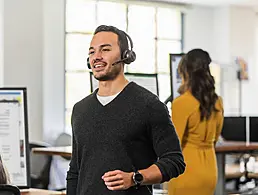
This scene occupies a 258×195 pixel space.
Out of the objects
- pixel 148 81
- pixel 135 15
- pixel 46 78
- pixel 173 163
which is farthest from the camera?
pixel 135 15

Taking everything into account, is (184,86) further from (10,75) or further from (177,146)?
(10,75)

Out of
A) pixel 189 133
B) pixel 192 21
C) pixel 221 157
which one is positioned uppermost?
pixel 192 21

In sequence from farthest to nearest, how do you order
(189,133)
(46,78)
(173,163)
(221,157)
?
(46,78) → (221,157) → (189,133) → (173,163)

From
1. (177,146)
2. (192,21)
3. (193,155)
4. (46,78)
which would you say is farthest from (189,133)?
(192,21)

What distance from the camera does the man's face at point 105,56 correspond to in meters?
1.92

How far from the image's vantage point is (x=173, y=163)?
6.10 ft

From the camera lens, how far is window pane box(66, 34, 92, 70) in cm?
756

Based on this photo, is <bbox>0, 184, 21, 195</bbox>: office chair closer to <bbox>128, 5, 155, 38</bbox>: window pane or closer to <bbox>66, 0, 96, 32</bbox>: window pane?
<bbox>66, 0, 96, 32</bbox>: window pane

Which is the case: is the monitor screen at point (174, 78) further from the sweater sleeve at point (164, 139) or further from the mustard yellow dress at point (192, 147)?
the sweater sleeve at point (164, 139)

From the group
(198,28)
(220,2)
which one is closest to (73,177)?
(220,2)

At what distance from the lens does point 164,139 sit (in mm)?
1898

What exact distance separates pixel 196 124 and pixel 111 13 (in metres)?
4.84

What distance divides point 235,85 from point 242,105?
0.37m

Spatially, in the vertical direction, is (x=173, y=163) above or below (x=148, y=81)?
below
